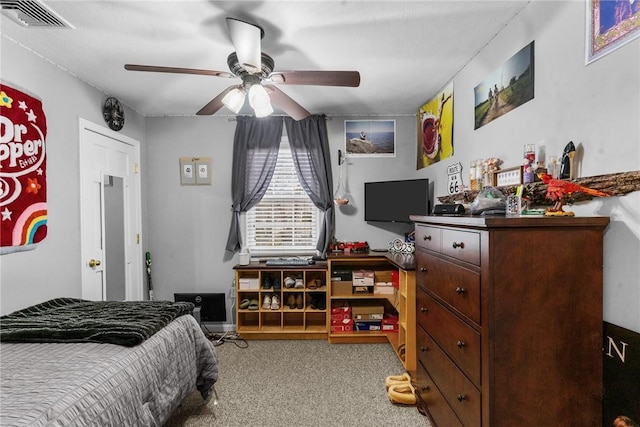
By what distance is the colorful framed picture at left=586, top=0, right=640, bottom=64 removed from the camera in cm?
118

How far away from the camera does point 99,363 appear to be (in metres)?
1.42

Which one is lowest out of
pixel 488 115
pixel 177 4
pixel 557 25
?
pixel 488 115

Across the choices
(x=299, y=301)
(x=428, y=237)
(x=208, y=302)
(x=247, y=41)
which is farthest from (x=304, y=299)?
(x=247, y=41)

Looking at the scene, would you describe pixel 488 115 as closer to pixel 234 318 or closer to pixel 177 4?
pixel 177 4

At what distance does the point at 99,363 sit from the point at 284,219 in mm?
2574

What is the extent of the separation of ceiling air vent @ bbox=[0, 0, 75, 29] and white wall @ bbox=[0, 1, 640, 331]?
0.35 metres

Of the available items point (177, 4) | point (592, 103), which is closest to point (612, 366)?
point (592, 103)

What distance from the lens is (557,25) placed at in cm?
154

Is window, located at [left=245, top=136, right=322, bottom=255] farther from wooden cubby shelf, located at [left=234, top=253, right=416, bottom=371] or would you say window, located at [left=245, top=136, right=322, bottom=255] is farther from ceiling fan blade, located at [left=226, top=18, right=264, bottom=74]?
ceiling fan blade, located at [left=226, top=18, right=264, bottom=74]

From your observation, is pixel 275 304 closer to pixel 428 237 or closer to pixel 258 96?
pixel 428 237

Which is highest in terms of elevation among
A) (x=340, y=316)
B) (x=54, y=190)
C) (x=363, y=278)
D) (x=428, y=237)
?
(x=54, y=190)

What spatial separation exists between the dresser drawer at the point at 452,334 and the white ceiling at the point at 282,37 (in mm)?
1757

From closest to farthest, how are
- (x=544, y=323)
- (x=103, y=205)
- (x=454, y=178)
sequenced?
(x=544, y=323) < (x=454, y=178) < (x=103, y=205)

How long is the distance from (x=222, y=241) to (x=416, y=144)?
2.74 meters
